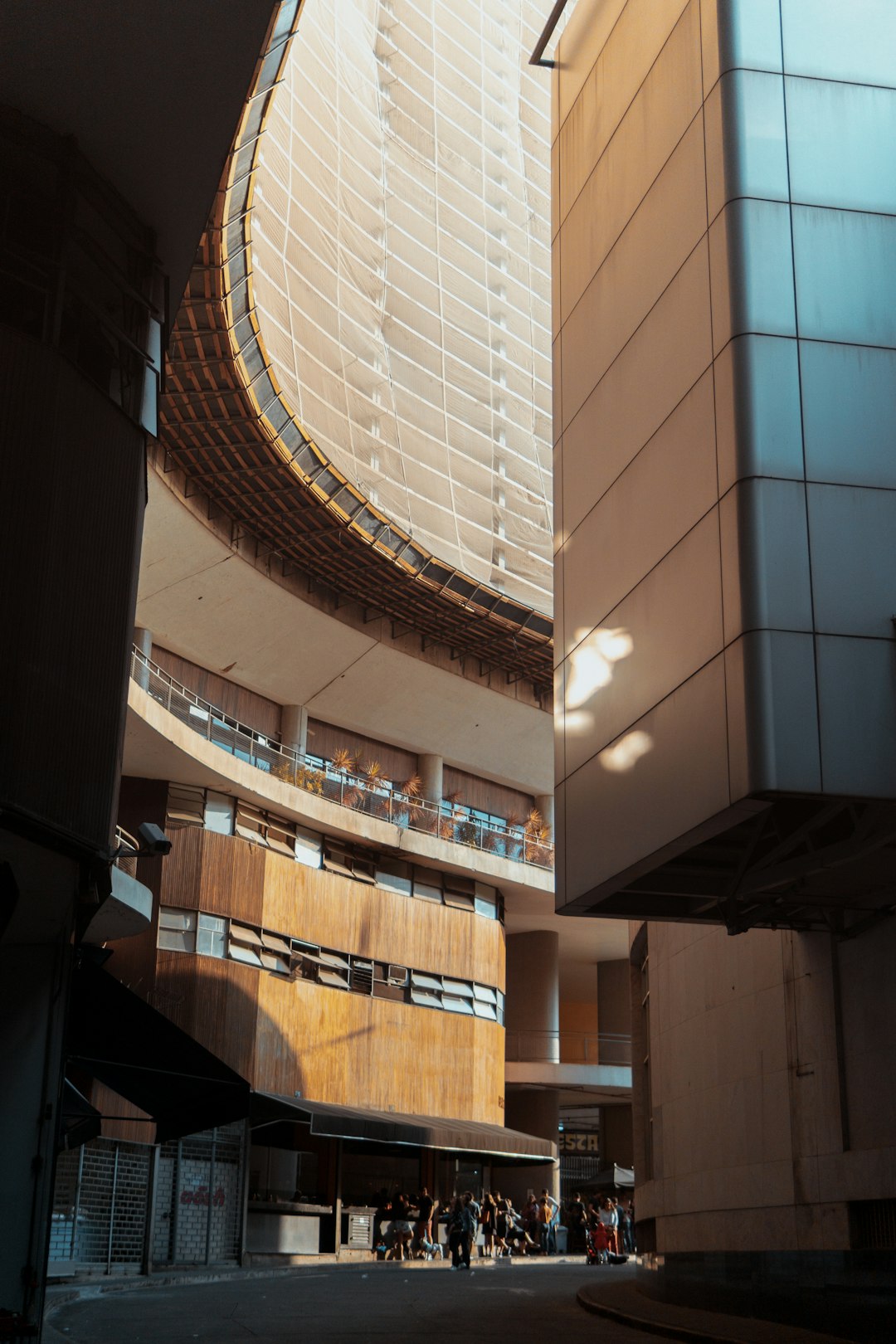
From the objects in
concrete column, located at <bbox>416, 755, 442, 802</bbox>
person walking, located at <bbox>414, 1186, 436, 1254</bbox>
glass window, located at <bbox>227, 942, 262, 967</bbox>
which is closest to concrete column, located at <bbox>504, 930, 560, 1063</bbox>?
concrete column, located at <bbox>416, 755, 442, 802</bbox>

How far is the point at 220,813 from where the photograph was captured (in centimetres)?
3047

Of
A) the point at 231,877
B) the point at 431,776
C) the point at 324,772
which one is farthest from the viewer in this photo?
the point at 431,776

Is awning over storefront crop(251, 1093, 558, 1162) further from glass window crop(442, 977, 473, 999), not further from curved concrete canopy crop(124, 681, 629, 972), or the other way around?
curved concrete canopy crop(124, 681, 629, 972)

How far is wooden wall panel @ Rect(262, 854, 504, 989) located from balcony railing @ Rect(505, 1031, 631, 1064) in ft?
19.5

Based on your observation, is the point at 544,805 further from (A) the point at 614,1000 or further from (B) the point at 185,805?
(B) the point at 185,805

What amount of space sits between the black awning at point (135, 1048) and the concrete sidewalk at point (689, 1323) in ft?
14.3

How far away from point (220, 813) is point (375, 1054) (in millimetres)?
6918

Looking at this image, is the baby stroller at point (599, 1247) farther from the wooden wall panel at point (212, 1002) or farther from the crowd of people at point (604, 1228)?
the wooden wall panel at point (212, 1002)

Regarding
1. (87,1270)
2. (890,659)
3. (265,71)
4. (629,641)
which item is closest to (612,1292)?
(87,1270)

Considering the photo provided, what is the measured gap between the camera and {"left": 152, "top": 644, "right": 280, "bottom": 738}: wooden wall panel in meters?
33.4

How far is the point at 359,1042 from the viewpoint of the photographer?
104ft

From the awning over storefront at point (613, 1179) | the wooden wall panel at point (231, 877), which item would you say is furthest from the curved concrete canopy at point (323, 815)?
the awning over storefront at point (613, 1179)

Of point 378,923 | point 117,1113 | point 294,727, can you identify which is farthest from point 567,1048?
point 117,1113

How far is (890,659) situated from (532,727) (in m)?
31.5
